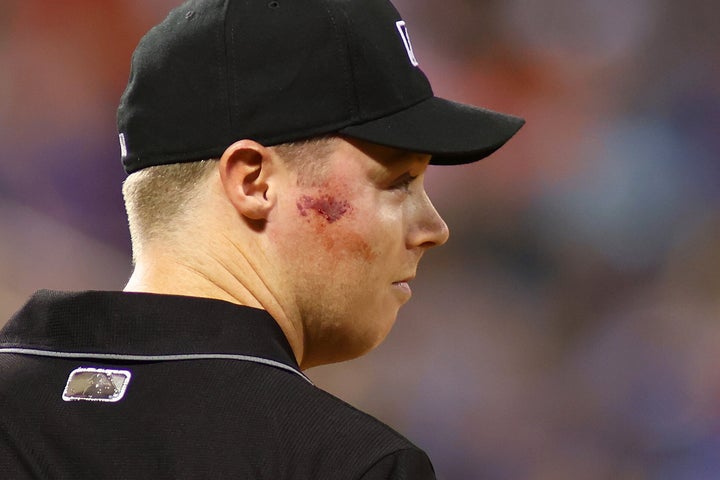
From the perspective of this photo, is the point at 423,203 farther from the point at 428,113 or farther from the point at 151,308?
the point at 151,308

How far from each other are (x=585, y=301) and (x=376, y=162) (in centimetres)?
247

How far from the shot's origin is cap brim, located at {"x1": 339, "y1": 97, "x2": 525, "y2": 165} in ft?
3.84

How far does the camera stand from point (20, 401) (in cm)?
104

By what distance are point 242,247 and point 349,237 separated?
121 millimetres

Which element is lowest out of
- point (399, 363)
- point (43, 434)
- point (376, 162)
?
point (399, 363)

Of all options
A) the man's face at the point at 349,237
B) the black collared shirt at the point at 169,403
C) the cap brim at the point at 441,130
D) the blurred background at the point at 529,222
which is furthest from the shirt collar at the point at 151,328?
the blurred background at the point at 529,222

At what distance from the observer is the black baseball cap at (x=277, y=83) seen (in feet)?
3.81

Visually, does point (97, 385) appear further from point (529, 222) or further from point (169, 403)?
point (529, 222)

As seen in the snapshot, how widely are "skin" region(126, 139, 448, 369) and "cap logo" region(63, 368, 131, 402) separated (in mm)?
139

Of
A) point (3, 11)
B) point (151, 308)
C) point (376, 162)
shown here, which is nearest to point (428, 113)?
point (376, 162)

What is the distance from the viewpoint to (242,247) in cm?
119

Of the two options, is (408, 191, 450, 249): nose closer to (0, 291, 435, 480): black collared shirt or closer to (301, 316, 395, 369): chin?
(301, 316, 395, 369): chin

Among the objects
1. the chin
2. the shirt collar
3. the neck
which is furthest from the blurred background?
the shirt collar

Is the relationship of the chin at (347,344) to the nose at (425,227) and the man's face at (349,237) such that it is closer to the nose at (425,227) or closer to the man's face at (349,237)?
the man's face at (349,237)
